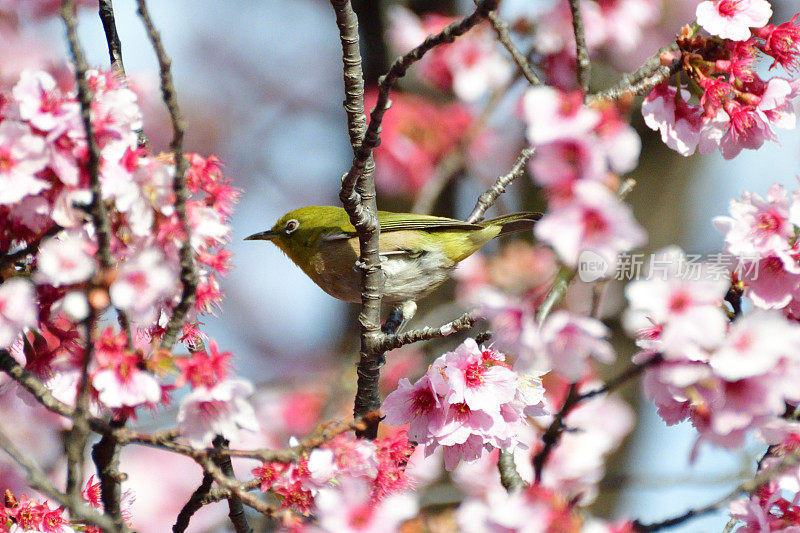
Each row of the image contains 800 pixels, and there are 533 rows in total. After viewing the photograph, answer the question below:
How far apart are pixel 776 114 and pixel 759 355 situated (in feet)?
4.15

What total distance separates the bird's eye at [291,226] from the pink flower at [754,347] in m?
3.49

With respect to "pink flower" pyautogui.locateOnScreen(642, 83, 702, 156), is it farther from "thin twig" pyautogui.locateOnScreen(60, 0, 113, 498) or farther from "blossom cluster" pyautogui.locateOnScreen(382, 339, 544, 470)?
"thin twig" pyautogui.locateOnScreen(60, 0, 113, 498)

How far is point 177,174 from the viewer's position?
1.75 metres

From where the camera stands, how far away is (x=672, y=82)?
276 centimetres

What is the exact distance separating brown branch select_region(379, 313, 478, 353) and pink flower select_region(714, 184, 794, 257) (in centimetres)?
82

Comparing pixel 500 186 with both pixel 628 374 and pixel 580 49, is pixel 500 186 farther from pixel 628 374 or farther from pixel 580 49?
pixel 628 374

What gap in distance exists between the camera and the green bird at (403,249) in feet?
15.0

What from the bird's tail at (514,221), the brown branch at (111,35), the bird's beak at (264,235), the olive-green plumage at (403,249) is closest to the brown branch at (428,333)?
the brown branch at (111,35)

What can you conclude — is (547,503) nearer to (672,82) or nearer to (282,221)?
(672,82)

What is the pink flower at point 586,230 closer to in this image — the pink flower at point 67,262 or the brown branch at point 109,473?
the pink flower at point 67,262

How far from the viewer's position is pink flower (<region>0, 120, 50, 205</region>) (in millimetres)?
1839

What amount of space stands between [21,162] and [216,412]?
2.49 ft

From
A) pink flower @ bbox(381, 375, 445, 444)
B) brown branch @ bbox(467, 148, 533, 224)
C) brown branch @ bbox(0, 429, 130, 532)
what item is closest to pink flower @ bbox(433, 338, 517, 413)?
pink flower @ bbox(381, 375, 445, 444)

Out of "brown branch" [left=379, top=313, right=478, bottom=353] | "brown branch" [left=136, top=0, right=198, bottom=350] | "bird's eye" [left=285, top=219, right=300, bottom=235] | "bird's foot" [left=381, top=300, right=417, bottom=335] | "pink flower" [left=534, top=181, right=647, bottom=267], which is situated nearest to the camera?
"pink flower" [left=534, top=181, right=647, bottom=267]
